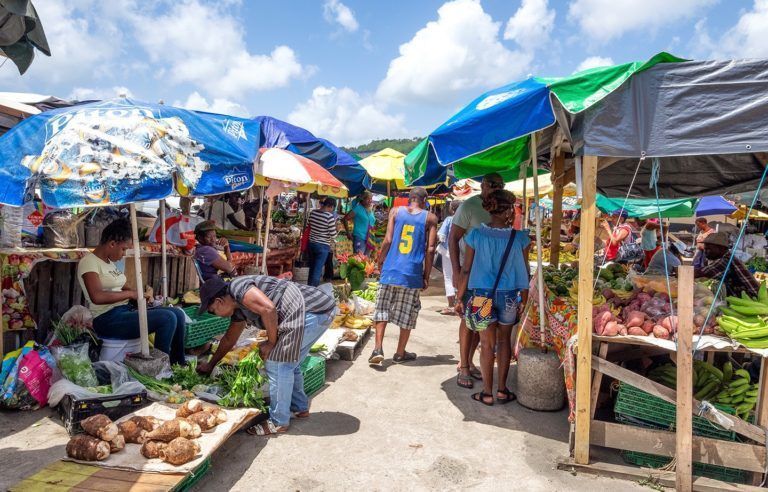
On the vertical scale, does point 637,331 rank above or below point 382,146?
below

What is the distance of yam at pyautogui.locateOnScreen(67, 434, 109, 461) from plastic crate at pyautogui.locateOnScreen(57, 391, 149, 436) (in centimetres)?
72

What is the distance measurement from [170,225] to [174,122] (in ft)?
10.5

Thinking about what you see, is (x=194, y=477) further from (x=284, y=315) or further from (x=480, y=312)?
(x=480, y=312)

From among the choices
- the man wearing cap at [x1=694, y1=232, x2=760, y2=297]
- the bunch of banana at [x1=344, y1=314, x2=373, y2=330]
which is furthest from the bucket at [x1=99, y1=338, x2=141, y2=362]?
the man wearing cap at [x1=694, y1=232, x2=760, y2=297]

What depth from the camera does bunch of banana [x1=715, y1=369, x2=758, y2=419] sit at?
3969 mm

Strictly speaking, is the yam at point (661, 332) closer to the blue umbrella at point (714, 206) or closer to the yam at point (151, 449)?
the yam at point (151, 449)

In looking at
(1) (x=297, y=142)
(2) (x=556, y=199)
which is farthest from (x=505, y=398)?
(1) (x=297, y=142)

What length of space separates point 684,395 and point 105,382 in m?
4.78

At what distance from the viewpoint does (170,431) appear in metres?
3.43

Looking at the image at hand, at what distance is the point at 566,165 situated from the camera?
6.15 meters

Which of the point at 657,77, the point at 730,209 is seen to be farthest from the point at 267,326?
the point at 730,209

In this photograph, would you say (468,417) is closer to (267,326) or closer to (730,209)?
(267,326)

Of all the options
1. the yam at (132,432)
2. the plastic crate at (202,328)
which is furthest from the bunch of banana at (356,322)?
the yam at (132,432)

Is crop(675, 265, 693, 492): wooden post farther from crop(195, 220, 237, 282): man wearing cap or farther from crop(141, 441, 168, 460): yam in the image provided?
crop(195, 220, 237, 282): man wearing cap
